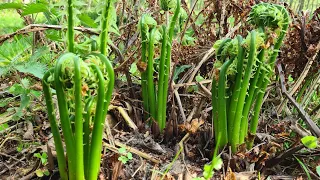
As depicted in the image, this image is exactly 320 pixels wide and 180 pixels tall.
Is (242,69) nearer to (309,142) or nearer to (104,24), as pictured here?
(309,142)

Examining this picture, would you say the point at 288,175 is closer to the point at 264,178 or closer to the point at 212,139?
the point at 264,178

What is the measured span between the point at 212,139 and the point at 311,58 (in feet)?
2.12

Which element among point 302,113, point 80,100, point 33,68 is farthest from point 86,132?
point 302,113

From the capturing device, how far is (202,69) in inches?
77.8

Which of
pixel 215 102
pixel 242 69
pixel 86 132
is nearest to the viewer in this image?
pixel 86 132

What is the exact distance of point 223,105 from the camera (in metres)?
1.33

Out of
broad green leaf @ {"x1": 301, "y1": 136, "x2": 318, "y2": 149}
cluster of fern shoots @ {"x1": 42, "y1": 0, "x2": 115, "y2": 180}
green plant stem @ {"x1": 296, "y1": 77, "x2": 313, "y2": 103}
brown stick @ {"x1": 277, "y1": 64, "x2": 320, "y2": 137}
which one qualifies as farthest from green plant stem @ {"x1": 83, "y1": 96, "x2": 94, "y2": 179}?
green plant stem @ {"x1": 296, "y1": 77, "x2": 313, "y2": 103}

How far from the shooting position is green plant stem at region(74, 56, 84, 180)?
0.97 meters

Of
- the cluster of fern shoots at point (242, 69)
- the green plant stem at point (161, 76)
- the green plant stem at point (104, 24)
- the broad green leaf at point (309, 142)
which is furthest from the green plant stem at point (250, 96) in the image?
the green plant stem at point (104, 24)

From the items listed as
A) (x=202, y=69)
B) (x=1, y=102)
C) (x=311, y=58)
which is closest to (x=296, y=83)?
(x=311, y=58)

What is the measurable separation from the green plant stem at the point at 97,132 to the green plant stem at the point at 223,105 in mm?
454

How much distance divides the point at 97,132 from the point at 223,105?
0.49 meters

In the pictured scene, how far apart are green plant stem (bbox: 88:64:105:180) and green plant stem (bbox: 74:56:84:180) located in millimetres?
44

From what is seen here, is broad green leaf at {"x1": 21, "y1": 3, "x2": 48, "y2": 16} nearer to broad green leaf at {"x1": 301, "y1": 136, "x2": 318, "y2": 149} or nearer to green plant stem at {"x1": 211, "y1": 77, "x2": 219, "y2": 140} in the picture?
green plant stem at {"x1": 211, "y1": 77, "x2": 219, "y2": 140}
